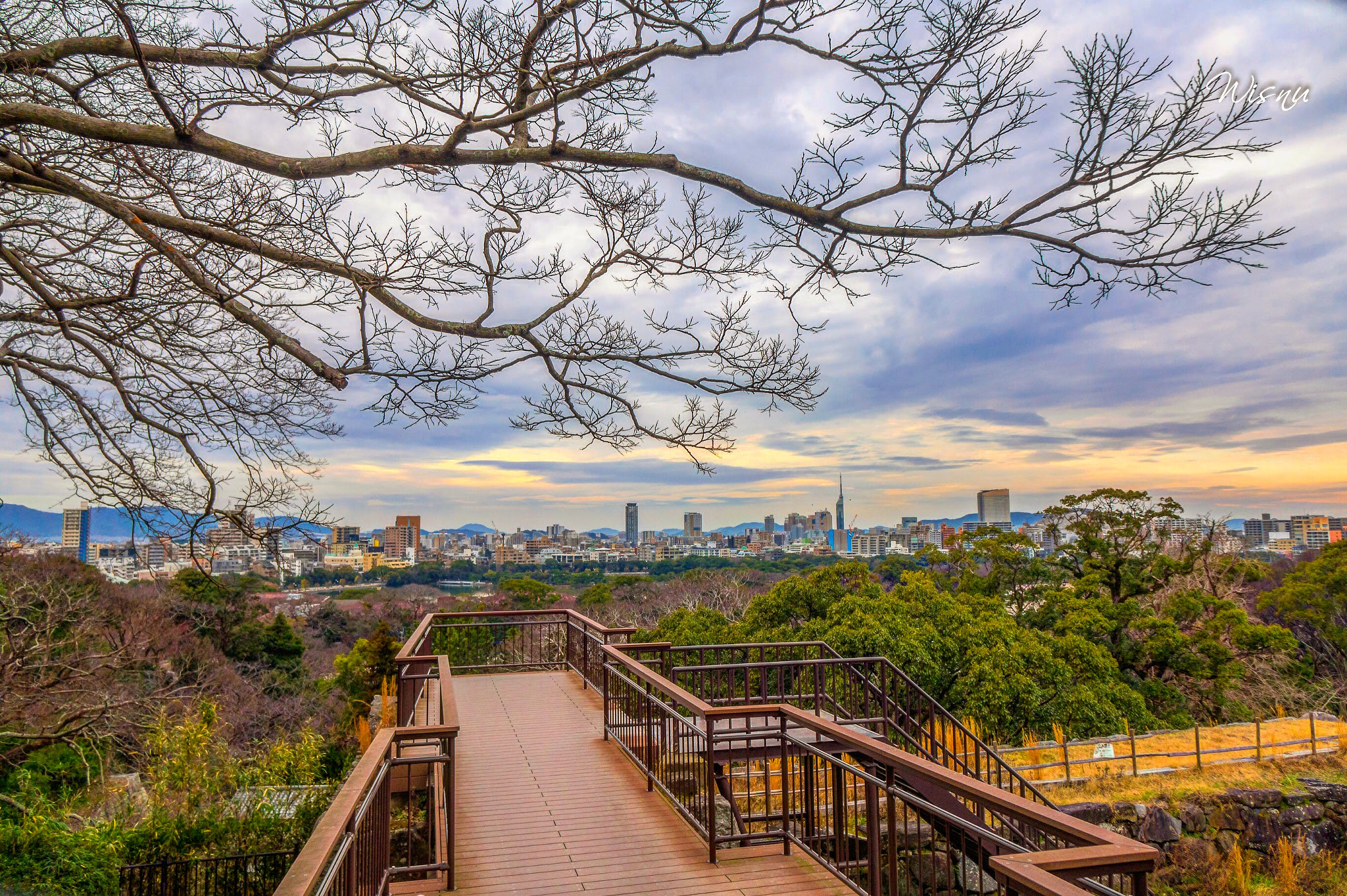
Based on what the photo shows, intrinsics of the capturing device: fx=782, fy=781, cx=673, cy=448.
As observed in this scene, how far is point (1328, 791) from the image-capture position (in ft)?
55.3

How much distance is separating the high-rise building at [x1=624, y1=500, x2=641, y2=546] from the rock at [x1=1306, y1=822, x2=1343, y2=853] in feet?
200

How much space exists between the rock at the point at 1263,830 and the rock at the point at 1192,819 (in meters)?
1.08

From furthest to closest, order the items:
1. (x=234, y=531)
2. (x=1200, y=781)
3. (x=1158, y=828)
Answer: (x=1200, y=781) → (x=1158, y=828) → (x=234, y=531)

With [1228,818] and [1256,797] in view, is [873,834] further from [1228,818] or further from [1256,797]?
[1256,797]

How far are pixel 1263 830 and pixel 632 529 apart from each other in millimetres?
70987

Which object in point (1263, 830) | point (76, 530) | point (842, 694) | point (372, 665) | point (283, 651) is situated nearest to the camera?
point (76, 530)

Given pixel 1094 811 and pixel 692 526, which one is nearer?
pixel 1094 811

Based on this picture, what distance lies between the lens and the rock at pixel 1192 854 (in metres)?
14.9

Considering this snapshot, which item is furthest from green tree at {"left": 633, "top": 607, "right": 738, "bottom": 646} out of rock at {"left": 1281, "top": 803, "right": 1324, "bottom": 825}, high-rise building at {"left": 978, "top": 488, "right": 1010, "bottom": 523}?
high-rise building at {"left": 978, "top": 488, "right": 1010, "bottom": 523}

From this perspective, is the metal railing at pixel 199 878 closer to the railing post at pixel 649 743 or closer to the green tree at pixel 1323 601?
the railing post at pixel 649 743

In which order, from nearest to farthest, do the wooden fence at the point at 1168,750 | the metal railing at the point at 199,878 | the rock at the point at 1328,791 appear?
the metal railing at the point at 199,878, the wooden fence at the point at 1168,750, the rock at the point at 1328,791

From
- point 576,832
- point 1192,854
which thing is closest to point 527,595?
point 1192,854

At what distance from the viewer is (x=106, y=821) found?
415 inches

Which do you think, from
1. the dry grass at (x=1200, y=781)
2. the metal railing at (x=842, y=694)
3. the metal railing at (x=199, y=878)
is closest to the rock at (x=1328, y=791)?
the dry grass at (x=1200, y=781)
